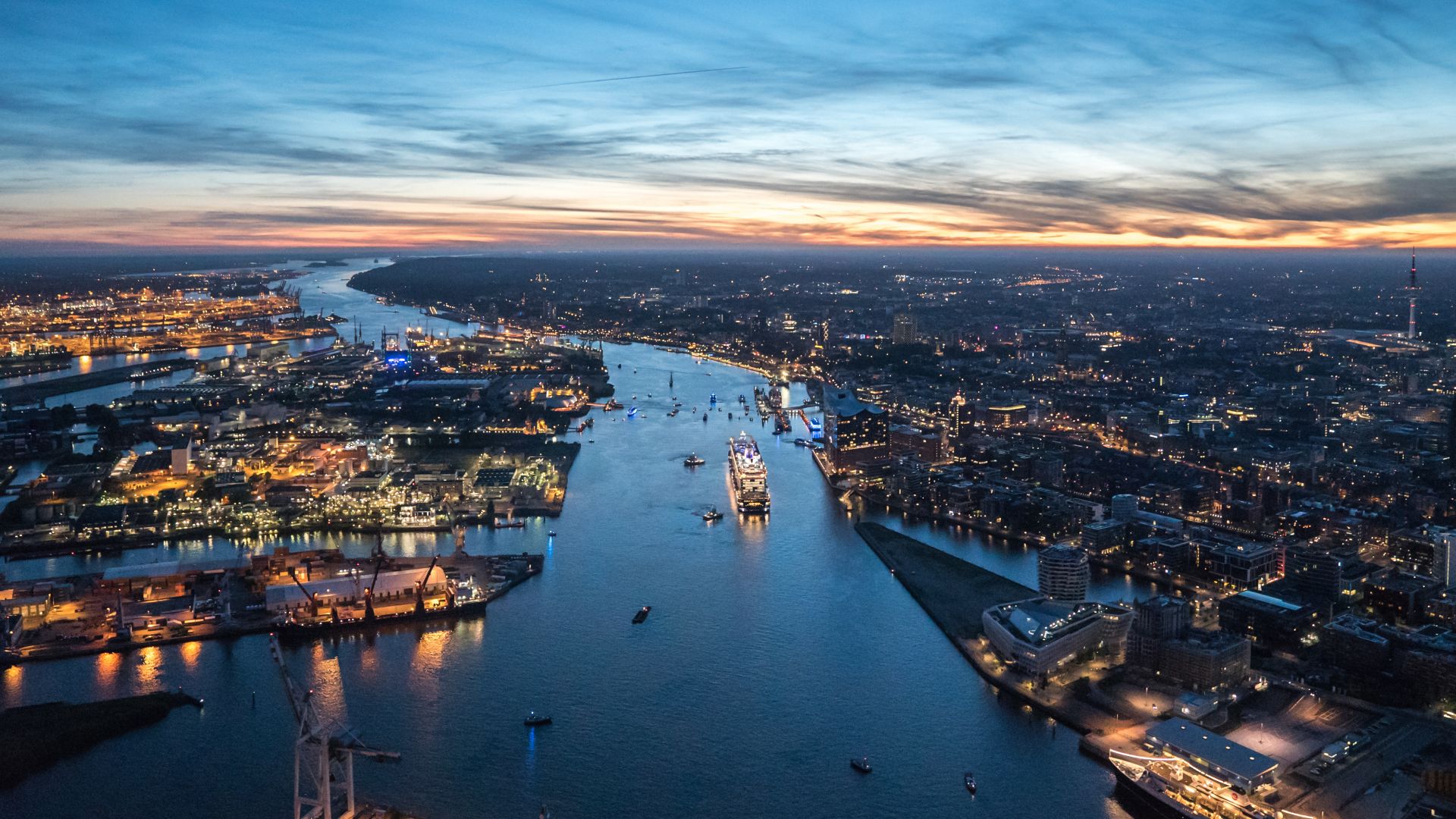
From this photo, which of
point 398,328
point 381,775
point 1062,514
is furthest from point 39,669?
point 398,328

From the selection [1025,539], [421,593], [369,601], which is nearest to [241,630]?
[369,601]

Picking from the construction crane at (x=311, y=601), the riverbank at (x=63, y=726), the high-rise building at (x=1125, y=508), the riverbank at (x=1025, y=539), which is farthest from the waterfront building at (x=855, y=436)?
the riverbank at (x=63, y=726)

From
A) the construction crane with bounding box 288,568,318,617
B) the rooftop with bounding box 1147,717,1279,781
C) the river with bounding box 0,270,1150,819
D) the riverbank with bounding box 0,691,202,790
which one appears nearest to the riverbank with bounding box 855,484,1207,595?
the river with bounding box 0,270,1150,819

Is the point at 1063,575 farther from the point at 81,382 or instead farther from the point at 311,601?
the point at 81,382

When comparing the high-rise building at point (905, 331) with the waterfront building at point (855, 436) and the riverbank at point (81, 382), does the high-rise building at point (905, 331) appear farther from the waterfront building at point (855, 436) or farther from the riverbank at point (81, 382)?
the riverbank at point (81, 382)

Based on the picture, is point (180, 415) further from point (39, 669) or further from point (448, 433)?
point (39, 669)

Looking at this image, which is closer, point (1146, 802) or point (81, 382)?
point (1146, 802)
